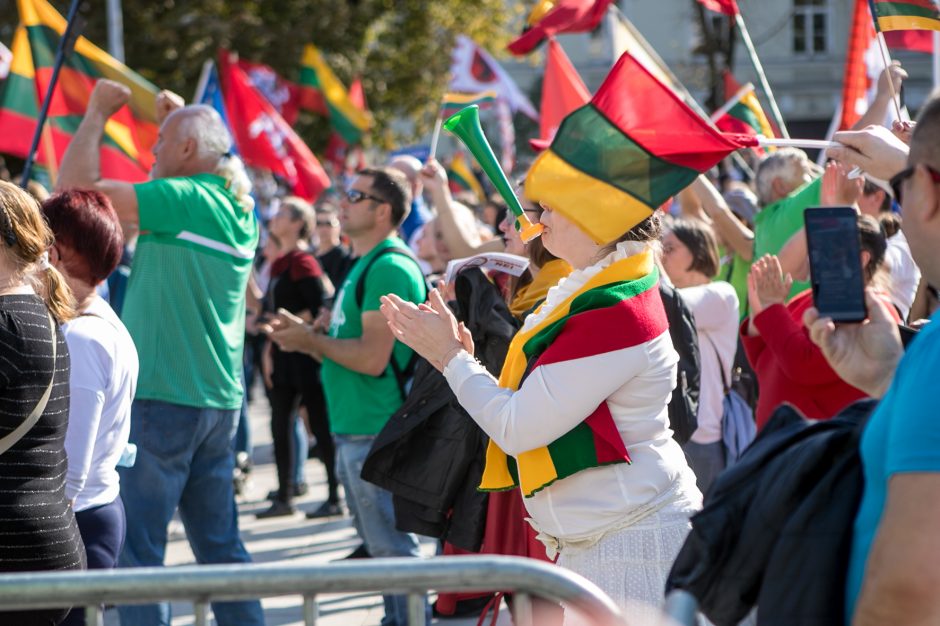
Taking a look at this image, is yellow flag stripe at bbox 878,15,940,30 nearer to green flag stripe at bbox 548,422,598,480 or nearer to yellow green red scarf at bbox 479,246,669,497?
yellow green red scarf at bbox 479,246,669,497

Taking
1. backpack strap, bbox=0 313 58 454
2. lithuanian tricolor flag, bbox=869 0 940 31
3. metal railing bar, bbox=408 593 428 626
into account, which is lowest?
metal railing bar, bbox=408 593 428 626

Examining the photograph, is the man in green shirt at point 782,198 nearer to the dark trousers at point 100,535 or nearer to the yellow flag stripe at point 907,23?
the yellow flag stripe at point 907,23

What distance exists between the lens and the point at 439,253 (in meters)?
7.43

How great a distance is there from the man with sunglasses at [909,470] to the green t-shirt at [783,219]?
4369 millimetres

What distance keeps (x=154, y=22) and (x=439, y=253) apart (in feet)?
60.4

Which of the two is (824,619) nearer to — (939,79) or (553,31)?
(939,79)

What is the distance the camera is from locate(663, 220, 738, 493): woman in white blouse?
5.70m

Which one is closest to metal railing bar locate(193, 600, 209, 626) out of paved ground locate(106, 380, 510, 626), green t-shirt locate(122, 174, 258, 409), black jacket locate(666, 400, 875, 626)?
black jacket locate(666, 400, 875, 626)

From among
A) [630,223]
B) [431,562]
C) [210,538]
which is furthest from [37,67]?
[431,562]

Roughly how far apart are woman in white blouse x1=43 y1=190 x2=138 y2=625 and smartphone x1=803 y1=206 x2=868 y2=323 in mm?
2438

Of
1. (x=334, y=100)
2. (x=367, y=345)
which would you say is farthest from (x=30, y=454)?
(x=334, y=100)

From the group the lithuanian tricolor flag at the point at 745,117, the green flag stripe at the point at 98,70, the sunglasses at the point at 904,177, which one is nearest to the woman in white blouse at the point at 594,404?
the sunglasses at the point at 904,177

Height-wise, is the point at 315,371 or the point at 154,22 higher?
the point at 154,22

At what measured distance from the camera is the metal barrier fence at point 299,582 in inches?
80.7
